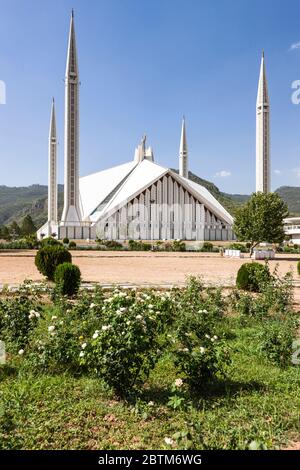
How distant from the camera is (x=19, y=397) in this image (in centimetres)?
331

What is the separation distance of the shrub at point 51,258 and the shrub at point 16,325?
536 cm

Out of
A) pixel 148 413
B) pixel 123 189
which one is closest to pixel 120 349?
pixel 148 413

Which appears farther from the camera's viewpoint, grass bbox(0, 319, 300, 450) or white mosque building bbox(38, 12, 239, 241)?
white mosque building bbox(38, 12, 239, 241)

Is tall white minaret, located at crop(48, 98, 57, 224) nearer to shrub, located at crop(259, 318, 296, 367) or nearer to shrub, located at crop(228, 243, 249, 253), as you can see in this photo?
shrub, located at crop(228, 243, 249, 253)

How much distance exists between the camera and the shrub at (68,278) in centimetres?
779

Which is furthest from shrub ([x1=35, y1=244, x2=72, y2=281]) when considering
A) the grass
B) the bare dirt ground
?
the grass

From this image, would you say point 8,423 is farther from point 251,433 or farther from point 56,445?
point 251,433

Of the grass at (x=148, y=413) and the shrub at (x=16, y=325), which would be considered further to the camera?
the shrub at (x=16, y=325)

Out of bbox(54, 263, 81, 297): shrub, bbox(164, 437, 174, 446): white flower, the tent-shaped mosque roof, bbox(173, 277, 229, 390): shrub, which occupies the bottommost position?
bbox(164, 437, 174, 446): white flower

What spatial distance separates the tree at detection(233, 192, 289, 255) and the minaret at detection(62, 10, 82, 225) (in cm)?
2296

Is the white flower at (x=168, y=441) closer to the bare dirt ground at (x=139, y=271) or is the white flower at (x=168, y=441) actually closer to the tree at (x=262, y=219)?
the bare dirt ground at (x=139, y=271)

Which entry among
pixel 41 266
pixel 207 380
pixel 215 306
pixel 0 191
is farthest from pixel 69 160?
pixel 0 191

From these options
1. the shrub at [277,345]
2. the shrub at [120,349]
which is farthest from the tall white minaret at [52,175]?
the shrub at [120,349]

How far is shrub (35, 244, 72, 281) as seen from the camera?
33.2 feet
